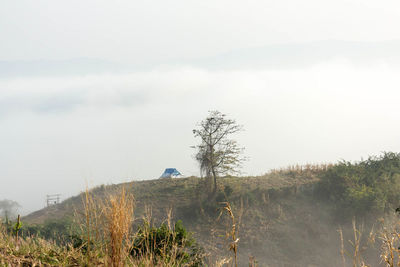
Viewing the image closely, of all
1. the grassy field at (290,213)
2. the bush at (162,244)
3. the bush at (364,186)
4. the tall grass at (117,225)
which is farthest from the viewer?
the bush at (364,186)

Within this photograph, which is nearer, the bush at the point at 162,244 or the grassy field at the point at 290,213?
the bush at the point at 162,244

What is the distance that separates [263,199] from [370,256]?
7.51 meters

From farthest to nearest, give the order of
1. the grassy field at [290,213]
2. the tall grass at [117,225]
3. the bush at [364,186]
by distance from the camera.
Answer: the bush at [364,186], the grassy field at [290,213], the tall grass at [117,225]

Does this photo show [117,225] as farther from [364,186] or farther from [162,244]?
[364,186]

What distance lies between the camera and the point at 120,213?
344 centimetres

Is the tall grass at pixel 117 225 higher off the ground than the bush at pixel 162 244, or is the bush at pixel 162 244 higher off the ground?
the tall grass at pixel 117 225

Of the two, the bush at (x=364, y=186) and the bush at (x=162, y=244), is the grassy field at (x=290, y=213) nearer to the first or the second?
the bush at (x=364, y=186)

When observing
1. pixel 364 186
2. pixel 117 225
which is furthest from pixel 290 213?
pixel 117 225

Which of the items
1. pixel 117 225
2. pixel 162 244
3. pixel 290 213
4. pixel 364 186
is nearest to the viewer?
pixel 117 225

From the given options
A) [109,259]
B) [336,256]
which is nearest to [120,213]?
[109,259]

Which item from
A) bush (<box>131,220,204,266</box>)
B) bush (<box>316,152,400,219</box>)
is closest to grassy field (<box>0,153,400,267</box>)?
bush (<box>316,152,400,219</box>)

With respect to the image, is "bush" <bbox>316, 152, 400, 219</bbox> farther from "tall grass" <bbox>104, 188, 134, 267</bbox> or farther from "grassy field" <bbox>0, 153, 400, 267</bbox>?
"tall grass" <bbox>104, 188, 134, 267</bbox>

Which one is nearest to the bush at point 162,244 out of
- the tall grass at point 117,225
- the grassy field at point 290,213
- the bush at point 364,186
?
the tall grass at point 117,225

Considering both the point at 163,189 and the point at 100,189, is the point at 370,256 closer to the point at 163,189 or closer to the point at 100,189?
the point at 163,189
